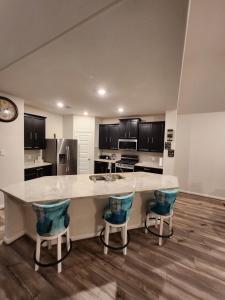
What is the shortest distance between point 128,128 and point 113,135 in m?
0.71

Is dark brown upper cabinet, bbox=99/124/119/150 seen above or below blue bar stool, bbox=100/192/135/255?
above

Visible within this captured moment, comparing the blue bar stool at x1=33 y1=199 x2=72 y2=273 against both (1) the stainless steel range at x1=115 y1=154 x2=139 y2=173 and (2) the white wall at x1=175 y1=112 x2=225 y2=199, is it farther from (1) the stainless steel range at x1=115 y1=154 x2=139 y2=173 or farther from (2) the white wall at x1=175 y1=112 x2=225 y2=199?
(2) the white wall at x1=175 y1=112 x2=225 y2=199

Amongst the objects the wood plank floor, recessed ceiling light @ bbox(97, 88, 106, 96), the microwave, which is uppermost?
recessed ceiling light @ bbox(97, 88, 106, 96)

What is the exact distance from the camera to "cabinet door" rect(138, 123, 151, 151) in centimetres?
539

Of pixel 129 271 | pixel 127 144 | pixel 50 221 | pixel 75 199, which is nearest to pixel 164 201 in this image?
pixel 129 271

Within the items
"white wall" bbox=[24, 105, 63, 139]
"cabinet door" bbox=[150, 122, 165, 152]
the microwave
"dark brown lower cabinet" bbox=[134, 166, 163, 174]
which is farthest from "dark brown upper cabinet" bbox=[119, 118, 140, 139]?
"white wall" bbox=[24, 105, 63, 139]

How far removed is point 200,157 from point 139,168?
1874 mm

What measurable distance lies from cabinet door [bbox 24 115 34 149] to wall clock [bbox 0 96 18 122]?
2.26 ft

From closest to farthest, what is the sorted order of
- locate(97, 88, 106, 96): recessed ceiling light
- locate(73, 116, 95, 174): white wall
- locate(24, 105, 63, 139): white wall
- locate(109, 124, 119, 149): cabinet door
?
locate(97, 88, 106, 96): recessed ceiling light, locate(24, 105, 63, 139): white wall, locate(73, 116, 95, 174): white wall, locate(109, 124, 119, 149): cabinet door

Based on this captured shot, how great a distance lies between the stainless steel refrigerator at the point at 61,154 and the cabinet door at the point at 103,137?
→ 54.0 inches

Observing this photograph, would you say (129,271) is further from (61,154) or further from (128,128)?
(128,128)

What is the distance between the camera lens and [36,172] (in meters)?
4.50

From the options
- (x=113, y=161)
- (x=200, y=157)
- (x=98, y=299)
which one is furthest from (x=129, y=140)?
(x=98, y=299)

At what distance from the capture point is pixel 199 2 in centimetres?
145
